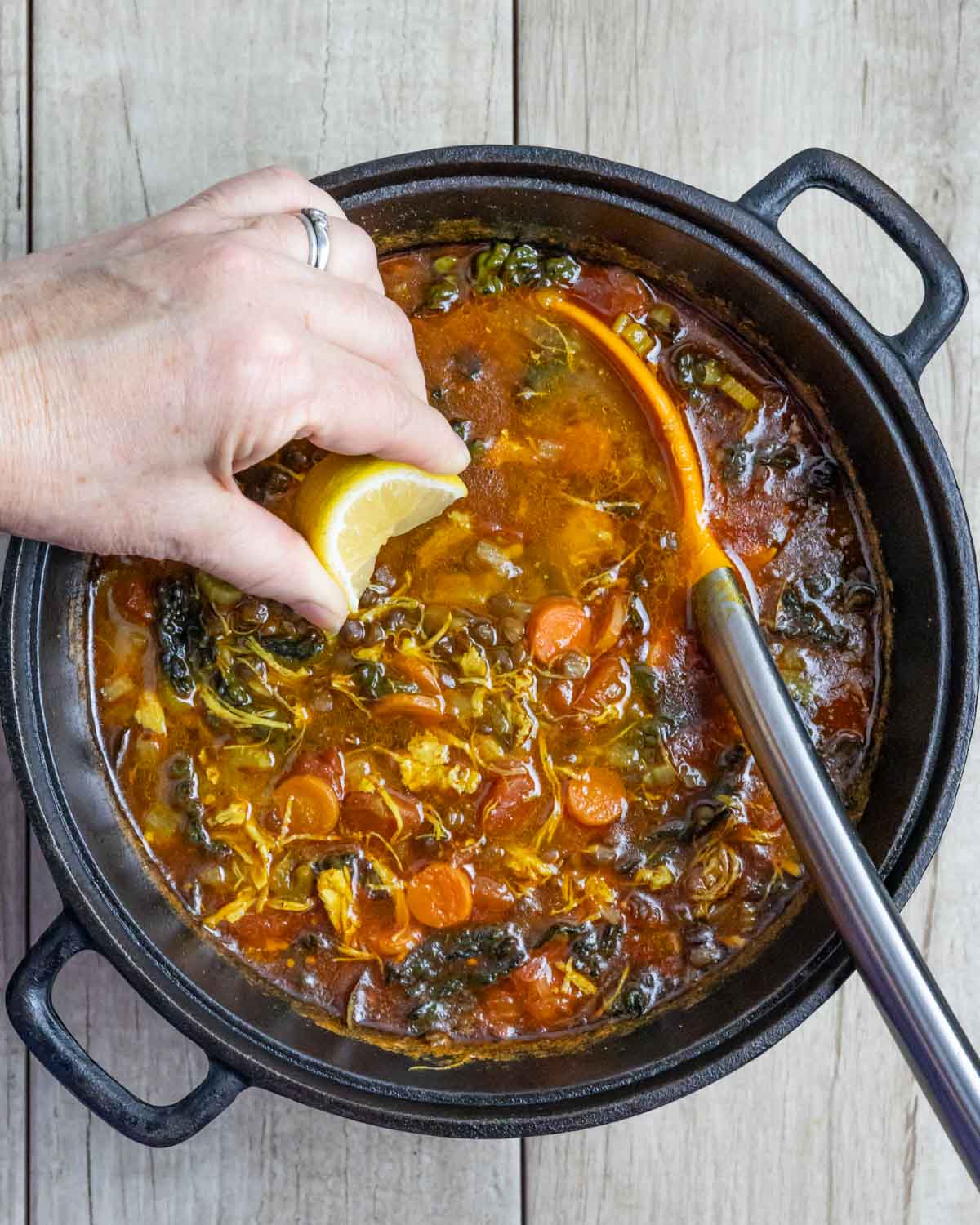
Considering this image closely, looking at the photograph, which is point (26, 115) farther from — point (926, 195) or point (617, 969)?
point (617, 969)

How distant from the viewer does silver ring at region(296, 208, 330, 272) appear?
6.55ft

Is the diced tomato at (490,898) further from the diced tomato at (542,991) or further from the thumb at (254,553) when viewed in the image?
the thumb at (254,553)

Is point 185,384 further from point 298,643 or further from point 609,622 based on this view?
point 609,622

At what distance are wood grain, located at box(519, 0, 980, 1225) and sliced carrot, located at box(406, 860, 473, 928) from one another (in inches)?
26.8

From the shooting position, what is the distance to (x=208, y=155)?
2562mm

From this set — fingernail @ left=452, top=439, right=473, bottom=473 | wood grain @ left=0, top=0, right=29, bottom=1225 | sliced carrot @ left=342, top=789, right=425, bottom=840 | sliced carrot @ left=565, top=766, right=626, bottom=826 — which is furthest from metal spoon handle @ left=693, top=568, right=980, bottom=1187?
wood grain @ left=0, top=0, right=29, bottom=1225

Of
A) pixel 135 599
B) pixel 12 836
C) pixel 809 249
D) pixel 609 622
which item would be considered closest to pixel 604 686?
pixel 609 622

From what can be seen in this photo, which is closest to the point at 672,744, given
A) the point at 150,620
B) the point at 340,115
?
the point at 150,620

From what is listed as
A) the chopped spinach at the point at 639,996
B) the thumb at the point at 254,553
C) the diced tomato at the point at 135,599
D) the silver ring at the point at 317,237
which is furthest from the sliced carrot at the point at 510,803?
the silver ring at the point at 317,237

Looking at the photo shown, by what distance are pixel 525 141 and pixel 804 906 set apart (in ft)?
5.81

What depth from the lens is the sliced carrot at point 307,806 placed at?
92.0 inches

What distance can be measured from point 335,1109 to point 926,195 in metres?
2.32

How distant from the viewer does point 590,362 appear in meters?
2.41

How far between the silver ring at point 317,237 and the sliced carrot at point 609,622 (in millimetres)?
859
